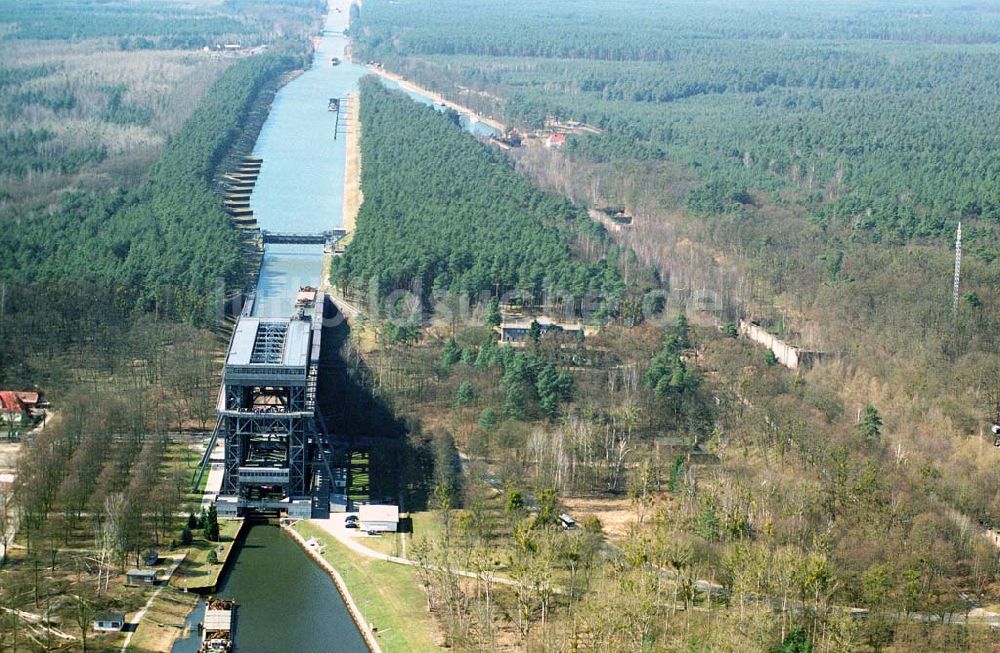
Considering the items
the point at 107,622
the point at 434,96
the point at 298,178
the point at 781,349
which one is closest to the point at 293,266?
the point at 781,349

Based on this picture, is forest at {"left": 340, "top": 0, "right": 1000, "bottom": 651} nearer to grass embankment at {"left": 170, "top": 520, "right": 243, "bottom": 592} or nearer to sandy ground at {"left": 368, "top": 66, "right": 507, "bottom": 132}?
grass embankment at {"left": 170, "top": 520, "right": 243, "bottom": 592}

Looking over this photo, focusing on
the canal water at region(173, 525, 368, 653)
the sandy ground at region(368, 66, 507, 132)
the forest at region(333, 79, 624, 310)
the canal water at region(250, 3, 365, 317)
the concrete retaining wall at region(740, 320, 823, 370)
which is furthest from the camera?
the sandy ground at region(368, 66, 507, 132)

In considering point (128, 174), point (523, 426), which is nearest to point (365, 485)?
point (523, 426)

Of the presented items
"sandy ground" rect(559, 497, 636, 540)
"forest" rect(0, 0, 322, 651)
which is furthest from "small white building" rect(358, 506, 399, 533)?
"sandy ground" rect(559, 497, 636, 540)

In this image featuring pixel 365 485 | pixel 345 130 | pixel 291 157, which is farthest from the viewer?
pixel 345 130

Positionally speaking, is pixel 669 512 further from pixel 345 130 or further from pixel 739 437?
pixel 345 130

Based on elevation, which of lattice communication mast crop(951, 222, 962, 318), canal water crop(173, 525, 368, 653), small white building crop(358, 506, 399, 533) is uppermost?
lattice communication mast crop(951, 222, 962, 318)

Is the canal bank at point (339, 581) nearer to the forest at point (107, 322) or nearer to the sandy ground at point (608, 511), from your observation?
the forest at point (107, 322)

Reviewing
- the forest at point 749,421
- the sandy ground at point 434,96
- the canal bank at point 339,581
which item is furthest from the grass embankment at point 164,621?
the sandy ground at point 434,96
